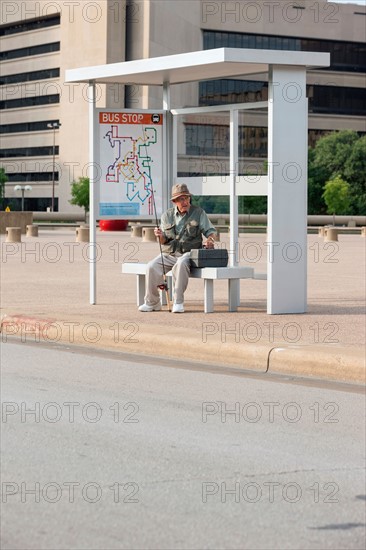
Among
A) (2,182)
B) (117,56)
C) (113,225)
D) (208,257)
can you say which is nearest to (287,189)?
(208,257)

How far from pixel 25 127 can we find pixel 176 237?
4612 inches

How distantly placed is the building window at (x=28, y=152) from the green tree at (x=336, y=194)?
109 ft

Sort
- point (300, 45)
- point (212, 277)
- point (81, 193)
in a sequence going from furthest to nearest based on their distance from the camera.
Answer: point (300, 45), point (81, 193), point (212, 277)

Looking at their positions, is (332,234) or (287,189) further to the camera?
(332,234)

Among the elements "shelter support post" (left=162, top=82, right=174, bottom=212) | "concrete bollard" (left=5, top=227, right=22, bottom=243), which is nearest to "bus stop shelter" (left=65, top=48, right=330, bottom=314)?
"shelter support post" (left=162, top=82, right=174, bottom=212)

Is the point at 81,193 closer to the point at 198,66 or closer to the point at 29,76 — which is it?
the point at 29,76

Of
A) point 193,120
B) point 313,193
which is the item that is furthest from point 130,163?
point 313,193

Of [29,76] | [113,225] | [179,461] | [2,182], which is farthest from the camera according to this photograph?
[29,76]

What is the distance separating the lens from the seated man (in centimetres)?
1577

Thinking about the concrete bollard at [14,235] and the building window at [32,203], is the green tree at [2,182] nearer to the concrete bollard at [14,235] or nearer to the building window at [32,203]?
the building window at [32,203]

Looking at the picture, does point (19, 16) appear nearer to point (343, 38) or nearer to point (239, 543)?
point (343, 38)

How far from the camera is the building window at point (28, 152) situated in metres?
128

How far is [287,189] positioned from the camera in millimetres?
15547

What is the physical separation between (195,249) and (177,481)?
29.4 ft
